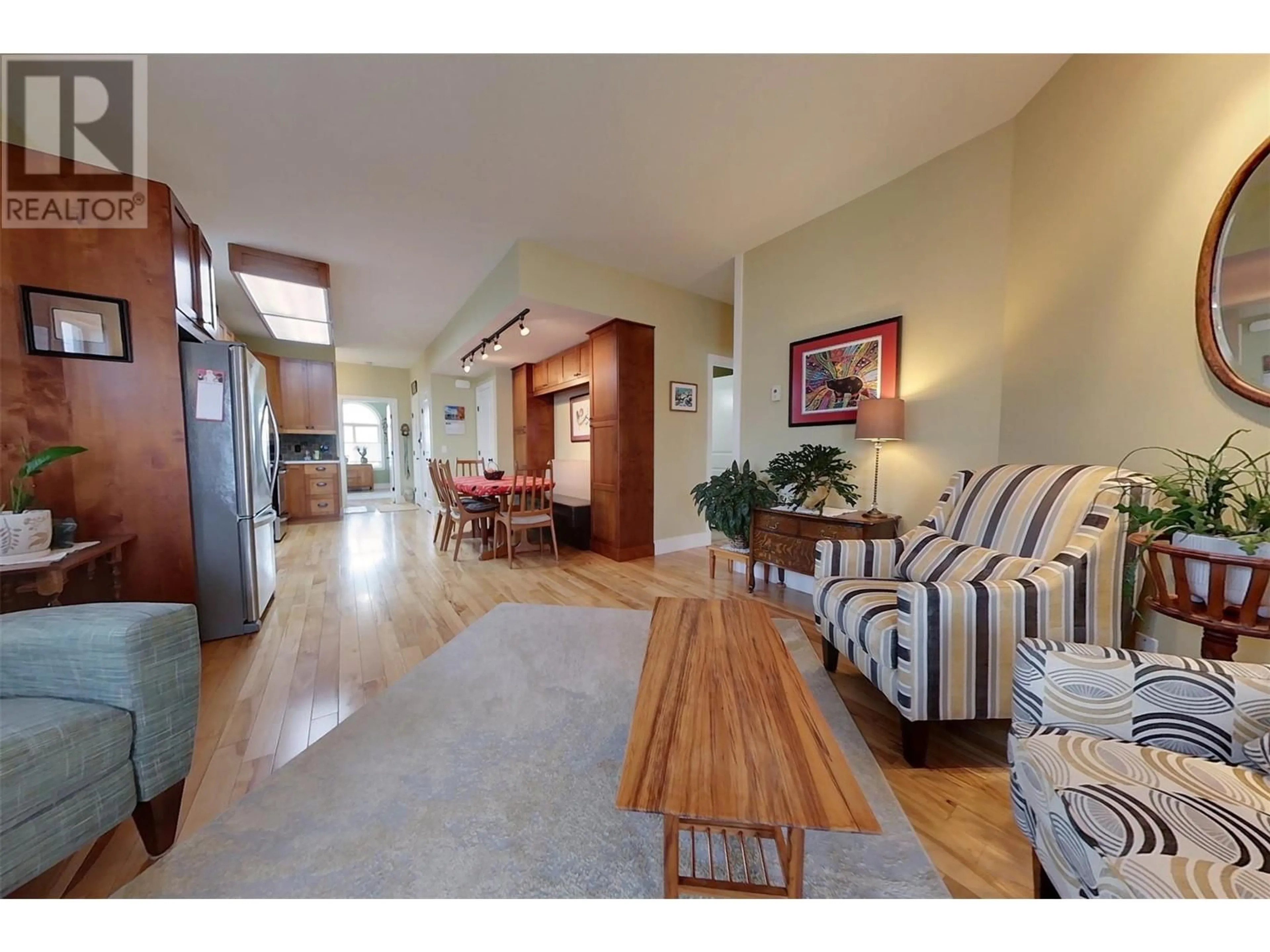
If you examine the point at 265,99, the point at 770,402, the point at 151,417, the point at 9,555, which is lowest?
the point at 9,555

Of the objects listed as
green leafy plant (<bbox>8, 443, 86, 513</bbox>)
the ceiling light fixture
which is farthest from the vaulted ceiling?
green leafy plant (<bbox>8, 443, 86, 513</bbox>)

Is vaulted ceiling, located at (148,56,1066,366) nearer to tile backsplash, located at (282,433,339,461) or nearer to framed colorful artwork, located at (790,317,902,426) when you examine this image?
framed colorful artwork, located at (790,317,902,426)

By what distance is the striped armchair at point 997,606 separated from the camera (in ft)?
4.35

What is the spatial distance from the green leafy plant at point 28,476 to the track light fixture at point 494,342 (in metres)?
2.63

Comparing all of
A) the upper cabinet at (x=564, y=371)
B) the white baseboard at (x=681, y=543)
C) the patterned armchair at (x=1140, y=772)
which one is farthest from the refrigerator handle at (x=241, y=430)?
the patterned armchair at (x=1140, y=772)

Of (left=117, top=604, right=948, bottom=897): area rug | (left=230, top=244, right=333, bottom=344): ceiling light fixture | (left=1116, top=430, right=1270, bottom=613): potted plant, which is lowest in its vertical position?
(left=117, top=604, right=948, bottom=897): area rug

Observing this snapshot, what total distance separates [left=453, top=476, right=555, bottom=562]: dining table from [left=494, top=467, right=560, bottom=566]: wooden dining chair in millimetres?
22

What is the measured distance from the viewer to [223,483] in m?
2.29

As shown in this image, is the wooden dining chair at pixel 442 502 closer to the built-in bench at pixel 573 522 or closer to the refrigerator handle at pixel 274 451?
the built-in bench at pixel 573 522

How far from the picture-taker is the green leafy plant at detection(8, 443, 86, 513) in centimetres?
162
